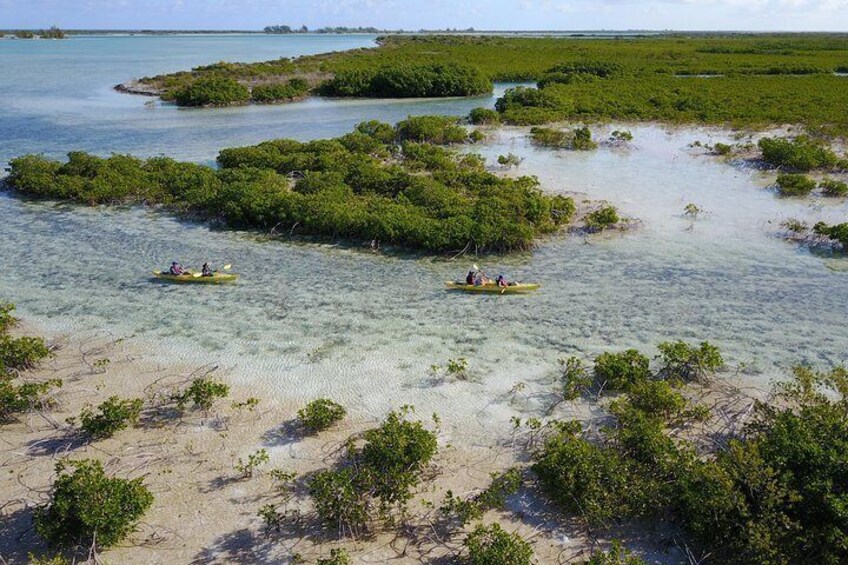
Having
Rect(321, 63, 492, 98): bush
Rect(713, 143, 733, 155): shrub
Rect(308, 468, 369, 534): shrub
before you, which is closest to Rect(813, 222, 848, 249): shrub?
Rect(713, 143, 733, 155): shrub

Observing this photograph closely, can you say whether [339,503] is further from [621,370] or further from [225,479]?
[621,370]

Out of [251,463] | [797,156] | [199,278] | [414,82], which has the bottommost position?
[251,463]

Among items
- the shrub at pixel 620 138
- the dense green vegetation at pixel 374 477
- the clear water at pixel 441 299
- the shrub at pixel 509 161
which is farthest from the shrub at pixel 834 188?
the dense green vegetation at pixel 374 477

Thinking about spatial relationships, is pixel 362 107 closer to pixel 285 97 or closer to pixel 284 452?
pixel 285 97

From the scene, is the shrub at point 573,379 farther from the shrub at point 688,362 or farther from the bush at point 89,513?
the bush at point 89,513

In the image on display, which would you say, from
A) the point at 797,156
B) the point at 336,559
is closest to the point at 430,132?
the point at 797,156

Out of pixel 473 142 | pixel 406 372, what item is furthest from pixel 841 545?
pixel 473 142

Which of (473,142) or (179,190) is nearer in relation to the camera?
(179,190)
